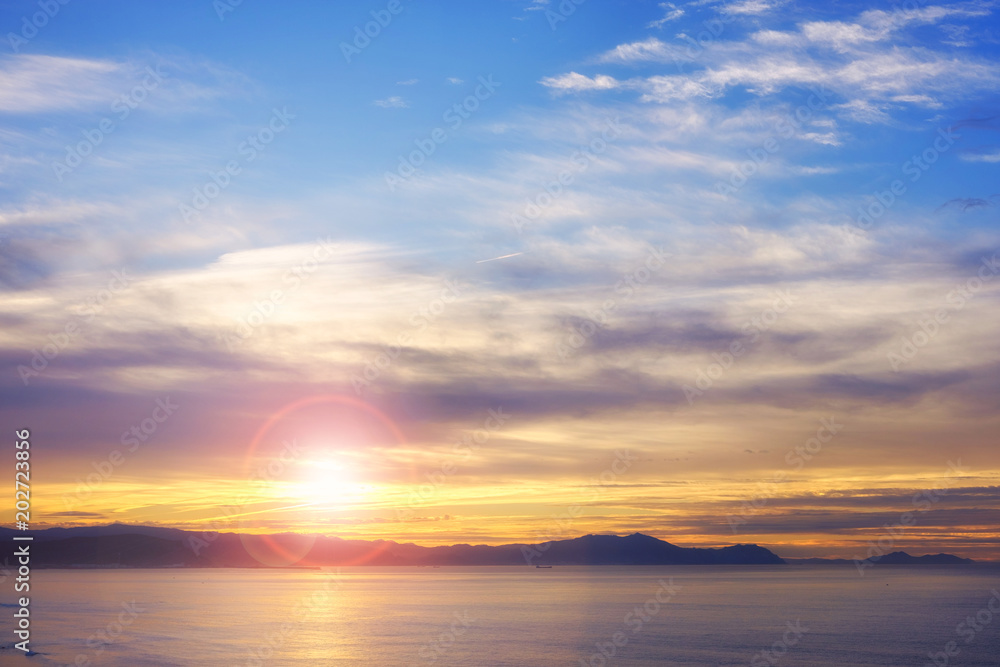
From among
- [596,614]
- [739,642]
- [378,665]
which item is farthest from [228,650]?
[596,614]

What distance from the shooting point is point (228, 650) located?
9912cm

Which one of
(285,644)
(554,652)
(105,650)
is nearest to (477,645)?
(554,652)

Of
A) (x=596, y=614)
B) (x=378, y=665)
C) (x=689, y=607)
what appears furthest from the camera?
(x=689, y=607)

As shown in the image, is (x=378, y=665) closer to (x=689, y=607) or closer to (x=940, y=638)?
(x=940, y=638)

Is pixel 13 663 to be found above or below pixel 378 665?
above

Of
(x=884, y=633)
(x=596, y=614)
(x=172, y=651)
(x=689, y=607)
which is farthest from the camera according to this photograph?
(x=689, y=607)

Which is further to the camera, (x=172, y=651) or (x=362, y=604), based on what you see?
(x=362, y=604)

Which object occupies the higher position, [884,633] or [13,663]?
[13,663]

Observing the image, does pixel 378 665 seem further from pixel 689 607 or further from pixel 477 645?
pixel 689 607

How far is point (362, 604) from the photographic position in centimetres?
19938

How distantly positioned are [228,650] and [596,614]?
78.4m

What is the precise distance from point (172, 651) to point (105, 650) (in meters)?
7.62

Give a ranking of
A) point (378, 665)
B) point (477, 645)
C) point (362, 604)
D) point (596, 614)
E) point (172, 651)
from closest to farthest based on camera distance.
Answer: point (378, 665) → point (172, 651) → point (477, 645) → point (596, 614) → point (362, 604)

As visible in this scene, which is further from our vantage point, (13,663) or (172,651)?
(172,651)
